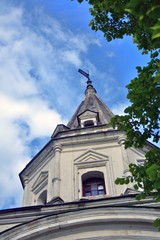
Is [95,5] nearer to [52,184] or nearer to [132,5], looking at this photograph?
[132,5]

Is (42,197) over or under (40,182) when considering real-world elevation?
under

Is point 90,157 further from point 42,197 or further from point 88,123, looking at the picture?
point 88,123

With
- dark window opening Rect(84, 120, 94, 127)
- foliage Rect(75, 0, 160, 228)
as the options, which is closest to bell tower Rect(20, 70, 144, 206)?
dark window opening Rect(84, 120, 94, 127)

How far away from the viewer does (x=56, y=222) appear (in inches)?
428

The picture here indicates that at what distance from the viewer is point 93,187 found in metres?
15.3

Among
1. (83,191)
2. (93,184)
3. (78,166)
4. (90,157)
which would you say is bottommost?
(83,191)

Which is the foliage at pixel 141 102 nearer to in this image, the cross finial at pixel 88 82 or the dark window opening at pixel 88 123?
the dark window opening at pixel 88 123

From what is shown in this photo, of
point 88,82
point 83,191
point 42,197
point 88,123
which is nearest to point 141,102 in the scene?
point 83,191

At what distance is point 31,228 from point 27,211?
4.40ft

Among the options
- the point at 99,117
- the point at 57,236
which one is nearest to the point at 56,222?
the point at 57,236

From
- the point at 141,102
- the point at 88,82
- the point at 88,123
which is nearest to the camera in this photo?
the point at 141,102

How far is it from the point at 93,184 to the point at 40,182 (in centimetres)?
257

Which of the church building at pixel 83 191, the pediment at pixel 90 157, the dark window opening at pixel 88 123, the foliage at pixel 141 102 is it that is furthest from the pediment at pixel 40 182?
the foliage at pixel 141 102

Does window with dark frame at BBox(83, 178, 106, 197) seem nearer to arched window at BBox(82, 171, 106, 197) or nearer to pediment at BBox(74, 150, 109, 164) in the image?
arched window at BBox(82, 171, 106, 197)
